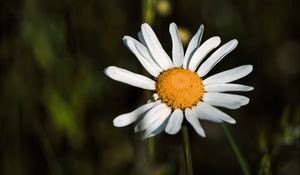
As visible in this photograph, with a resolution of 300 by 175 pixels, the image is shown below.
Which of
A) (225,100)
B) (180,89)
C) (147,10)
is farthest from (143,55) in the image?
(147,10)

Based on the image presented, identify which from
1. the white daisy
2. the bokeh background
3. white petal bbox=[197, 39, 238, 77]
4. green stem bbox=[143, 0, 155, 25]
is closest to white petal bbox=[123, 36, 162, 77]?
the white daisy

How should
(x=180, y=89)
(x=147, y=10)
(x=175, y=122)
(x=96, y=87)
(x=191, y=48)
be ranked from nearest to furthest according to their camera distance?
1. (x=175, y=122)
2. (x=180, y=89)
3. (x=191, y=48)
4. (x=147, y=10)
5. (x=96, y=87)

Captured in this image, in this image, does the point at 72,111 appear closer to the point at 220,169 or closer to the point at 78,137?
the point at 78,137

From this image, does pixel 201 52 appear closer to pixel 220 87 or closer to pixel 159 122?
pixel 220 87

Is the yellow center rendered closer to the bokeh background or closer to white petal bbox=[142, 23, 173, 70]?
white petal bbox=[142, 23, 173, 70]

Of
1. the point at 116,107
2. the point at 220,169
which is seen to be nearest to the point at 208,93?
the point at 220,169

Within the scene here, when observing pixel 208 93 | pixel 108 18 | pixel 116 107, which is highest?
pixel 108 18

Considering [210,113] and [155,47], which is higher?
[155,47]
